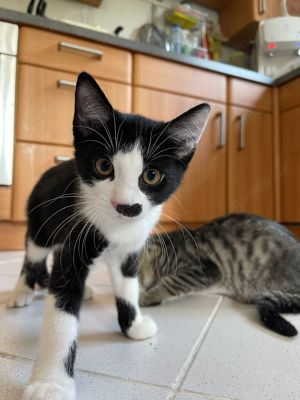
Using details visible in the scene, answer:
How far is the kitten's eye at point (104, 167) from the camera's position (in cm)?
72

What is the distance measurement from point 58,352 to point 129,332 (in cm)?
25

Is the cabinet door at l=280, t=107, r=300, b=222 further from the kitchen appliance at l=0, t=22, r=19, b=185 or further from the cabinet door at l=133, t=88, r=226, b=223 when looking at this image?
the kitchen appliance at l=0, t=22, r=19, b=185

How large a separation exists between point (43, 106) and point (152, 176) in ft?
5.02

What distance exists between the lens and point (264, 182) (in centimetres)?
274

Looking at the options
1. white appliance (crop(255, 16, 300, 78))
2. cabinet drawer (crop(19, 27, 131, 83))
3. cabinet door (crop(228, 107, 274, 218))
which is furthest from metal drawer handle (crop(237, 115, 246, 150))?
cabinet drawer (crop(19, 27, 131, 83))

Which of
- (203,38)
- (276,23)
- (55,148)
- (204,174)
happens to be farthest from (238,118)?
(55,148)

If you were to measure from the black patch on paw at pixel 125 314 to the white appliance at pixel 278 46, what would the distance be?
7.78 ft

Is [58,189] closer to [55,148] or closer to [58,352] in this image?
[58,352]

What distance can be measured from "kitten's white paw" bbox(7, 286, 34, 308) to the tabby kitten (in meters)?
0.38

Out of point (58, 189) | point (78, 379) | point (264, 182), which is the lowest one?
point (78, 379)

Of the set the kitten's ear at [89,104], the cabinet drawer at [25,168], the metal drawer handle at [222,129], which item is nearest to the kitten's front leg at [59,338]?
the kitten's ear at [89,104]

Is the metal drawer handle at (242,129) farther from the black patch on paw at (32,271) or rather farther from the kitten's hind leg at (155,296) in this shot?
the black patch on paw at (32,271)

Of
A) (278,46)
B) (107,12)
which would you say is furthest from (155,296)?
(107,12)

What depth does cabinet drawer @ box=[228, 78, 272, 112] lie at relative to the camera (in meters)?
2.57
